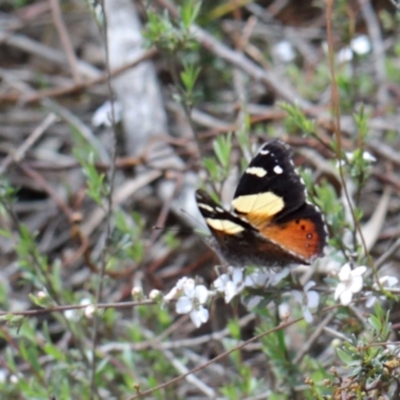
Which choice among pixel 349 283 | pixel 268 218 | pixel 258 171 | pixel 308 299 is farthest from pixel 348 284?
pixel 258 171

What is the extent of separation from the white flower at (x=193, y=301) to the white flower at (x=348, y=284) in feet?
1.08

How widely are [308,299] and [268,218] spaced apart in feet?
0.94

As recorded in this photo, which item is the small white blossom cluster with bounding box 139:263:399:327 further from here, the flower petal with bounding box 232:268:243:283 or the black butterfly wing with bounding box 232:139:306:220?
the black butterfly wing with bounding box 232:139:306:220

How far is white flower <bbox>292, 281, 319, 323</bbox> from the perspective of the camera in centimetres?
200

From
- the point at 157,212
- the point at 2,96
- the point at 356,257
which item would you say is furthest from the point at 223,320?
the point at 2,96

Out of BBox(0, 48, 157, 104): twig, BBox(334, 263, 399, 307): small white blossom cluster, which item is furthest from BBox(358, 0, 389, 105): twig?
BBox(334, 263, 399, 307): small white blossom cluster

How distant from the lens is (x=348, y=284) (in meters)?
1.95

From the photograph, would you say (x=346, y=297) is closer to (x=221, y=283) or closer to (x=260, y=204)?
(x=221, y=283)

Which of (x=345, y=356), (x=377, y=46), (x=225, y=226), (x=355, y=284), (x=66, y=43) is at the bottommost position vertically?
(x=377, y=46)

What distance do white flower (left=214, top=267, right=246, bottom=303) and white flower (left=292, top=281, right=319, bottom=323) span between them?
144 millimetres

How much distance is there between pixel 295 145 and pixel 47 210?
1.46 meters

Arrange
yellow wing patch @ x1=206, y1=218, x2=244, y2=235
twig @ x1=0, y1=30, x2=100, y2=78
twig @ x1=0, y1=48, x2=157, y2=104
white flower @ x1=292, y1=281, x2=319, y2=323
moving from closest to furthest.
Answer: white flower @ x1=292, y1=281, x2=319, y2=323
yellow wing patch @ x1=206, y1=218, x2=244, y2=235
twig @ x1=0, y1=48, x2=157, y2=104
twig @ x1=0, y1=30, x2=100, y2=78

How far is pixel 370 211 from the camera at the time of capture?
3.87 meters

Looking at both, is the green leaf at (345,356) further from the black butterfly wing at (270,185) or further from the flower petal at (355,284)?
the black butterfly wing at (270,185)
